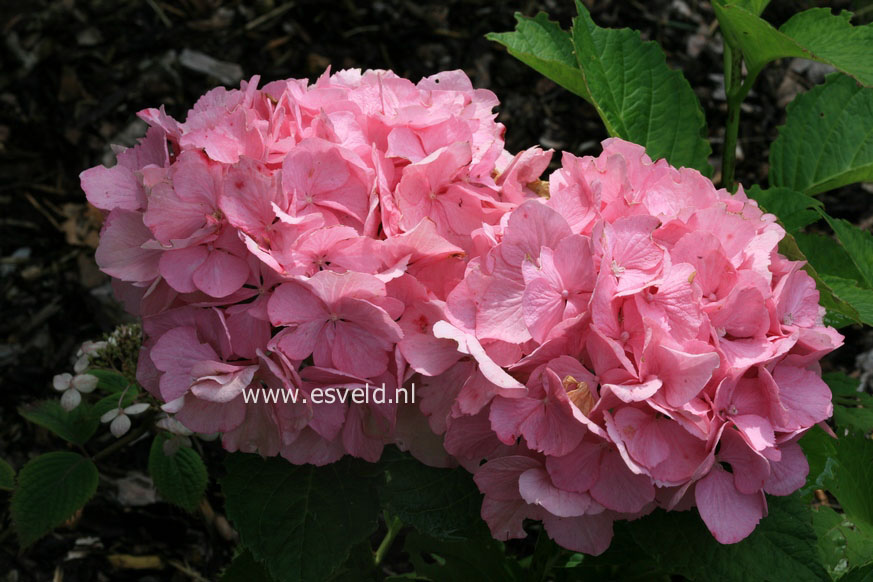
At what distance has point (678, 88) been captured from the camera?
132 centimetres

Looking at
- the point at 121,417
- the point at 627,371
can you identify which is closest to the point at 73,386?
the point at 121,417

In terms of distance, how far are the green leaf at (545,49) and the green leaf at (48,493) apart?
1000 millimetres

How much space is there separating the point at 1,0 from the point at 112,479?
1.62m

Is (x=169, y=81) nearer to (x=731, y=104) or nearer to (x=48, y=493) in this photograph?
(x=48, y=493)

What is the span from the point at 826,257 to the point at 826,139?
19cm

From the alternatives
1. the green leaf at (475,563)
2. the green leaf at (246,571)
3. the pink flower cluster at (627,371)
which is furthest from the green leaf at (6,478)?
the pink flower cluster at (627,371)

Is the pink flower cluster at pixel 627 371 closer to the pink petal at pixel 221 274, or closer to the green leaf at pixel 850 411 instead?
the pink petal at pixel 221 274

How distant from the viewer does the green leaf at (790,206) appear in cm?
120

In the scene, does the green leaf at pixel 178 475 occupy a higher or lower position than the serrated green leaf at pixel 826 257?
lower

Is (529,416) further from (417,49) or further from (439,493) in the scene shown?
(417,49)

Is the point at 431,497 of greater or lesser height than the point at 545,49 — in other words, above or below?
below

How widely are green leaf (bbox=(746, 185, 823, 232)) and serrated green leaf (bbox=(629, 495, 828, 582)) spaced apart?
16.2 inches

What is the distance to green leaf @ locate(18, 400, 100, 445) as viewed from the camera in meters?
1.51

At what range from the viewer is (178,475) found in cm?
151
